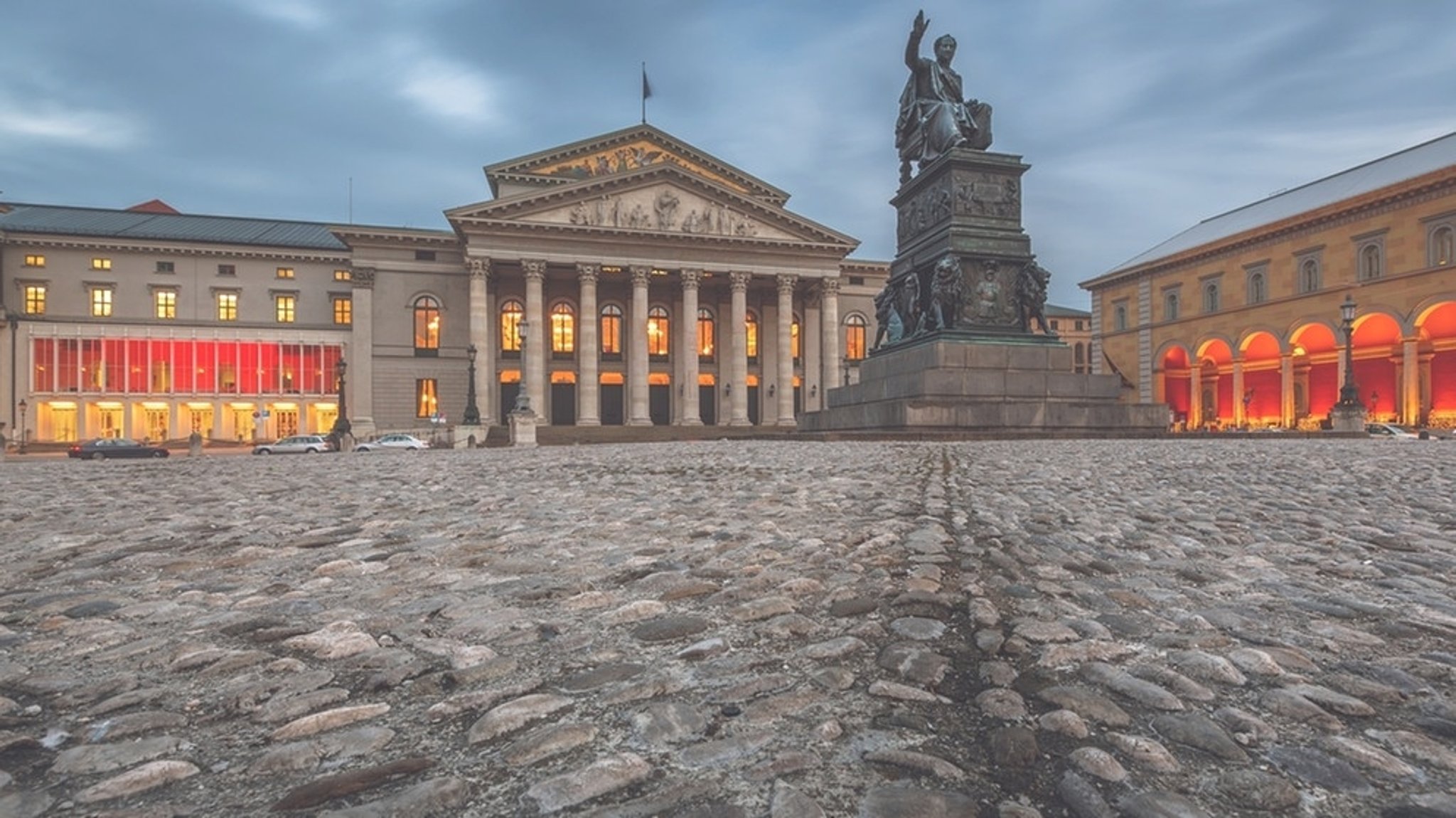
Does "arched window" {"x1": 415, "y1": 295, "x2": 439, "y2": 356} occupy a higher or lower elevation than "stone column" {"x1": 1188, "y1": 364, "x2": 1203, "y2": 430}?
higher

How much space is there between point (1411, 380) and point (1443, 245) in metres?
5.99

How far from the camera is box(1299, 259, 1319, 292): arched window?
1486 inches

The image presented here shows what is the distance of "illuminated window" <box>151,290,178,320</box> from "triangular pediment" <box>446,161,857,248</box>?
22.3 meters

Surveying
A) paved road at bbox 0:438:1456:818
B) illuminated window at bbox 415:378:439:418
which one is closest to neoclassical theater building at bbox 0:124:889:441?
illuminated window at bbox 415:378:439:418

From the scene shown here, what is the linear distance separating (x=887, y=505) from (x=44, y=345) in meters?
60.0

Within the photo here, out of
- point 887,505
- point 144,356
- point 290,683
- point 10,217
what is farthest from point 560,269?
point 290,683

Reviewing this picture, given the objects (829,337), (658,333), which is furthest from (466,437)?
(829,337)

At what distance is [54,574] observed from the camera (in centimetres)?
357

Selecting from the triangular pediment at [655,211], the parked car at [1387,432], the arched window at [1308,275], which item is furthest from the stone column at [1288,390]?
the triangular pediment at [655,211]

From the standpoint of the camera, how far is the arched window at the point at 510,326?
4603 cm

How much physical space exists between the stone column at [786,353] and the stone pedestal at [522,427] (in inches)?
755

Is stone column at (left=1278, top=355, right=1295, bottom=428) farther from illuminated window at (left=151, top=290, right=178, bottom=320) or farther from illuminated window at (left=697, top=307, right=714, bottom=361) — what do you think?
illuminated window at (left=151, top=290, right=178, bottom=320)

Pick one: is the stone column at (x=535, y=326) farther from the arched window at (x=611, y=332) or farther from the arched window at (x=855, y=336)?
the arched window at (x=855, y=336)

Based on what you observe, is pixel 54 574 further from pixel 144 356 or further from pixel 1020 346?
pixel 144 356
